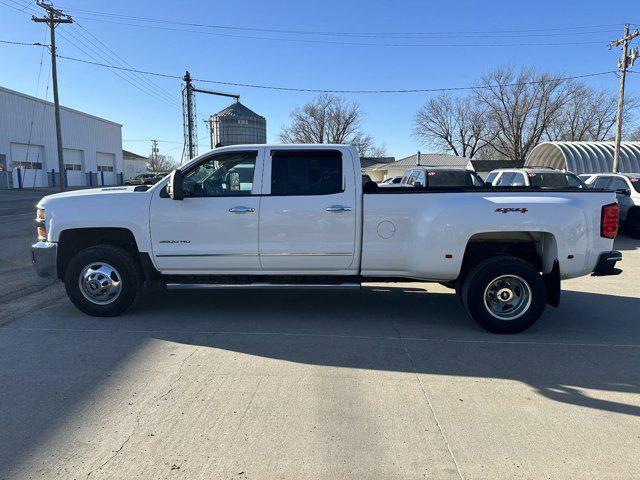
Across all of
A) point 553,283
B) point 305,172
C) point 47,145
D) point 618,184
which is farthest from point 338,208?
point 47,145

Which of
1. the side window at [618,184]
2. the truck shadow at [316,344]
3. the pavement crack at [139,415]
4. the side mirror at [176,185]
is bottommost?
the pavement crack at [139,415]

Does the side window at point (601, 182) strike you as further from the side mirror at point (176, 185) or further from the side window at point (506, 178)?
the side mirror at point (176, 185)

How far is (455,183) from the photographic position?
13531 millimetres

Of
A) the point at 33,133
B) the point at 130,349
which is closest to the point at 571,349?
the point at 130,349

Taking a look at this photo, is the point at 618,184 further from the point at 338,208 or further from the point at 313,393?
the point at 313,393

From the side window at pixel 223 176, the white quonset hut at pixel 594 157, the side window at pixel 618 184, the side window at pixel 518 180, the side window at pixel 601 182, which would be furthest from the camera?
the white quonset hut at pixel 594 157

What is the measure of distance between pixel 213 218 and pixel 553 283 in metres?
3.89

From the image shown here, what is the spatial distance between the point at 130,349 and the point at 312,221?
7.58 ft

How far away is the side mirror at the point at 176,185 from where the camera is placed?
5.06 m

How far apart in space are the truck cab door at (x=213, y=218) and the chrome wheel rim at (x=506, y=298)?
2672 millimetres

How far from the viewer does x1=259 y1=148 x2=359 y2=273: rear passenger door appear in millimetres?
5137

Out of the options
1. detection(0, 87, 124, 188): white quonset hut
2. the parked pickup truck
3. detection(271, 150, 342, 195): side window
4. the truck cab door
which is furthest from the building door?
detection(271, 150, 342, 195): side window

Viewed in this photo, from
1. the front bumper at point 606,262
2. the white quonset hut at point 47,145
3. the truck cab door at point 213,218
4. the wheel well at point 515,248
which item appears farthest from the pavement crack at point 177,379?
the white quonset hut at point 47,145

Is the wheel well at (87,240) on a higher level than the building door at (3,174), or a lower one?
lower
